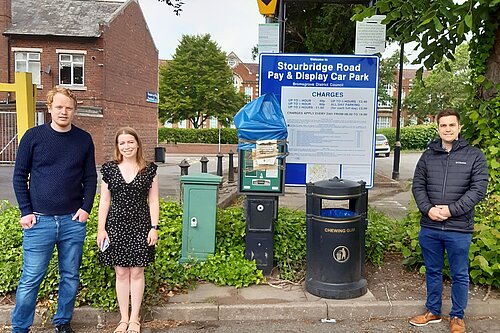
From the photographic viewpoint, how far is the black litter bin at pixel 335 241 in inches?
189

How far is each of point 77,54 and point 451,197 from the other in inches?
984

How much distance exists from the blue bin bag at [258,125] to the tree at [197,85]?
131ft

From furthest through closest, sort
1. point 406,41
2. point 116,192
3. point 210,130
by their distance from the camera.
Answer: point 210,130, point 406,41, point 116,192

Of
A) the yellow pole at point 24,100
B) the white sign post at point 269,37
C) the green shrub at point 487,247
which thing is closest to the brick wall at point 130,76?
the yellow pole at point 24,100

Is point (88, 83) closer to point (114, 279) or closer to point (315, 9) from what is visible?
point (315, 9)

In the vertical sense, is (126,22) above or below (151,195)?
above

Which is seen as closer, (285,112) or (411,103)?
(285,112)

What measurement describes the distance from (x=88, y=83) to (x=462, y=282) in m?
24.4

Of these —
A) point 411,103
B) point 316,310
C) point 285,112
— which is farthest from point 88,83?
point 411,103

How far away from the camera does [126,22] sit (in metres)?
28.0

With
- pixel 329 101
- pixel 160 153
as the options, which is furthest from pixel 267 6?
pixel 160 153

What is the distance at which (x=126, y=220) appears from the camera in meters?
3.94

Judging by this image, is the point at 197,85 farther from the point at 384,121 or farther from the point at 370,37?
the point at 370,37

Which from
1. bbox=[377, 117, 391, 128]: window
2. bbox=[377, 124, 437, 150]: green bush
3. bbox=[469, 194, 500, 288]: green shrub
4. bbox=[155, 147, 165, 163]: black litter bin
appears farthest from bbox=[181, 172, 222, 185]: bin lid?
bbox=[377, 117, 391, 128]: window
